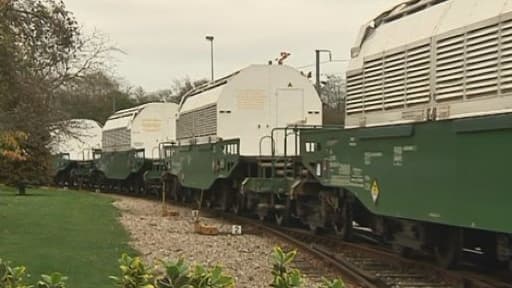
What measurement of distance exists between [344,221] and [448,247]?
4052 millimetres

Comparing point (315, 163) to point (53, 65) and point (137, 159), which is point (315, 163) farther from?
point (137, 159)

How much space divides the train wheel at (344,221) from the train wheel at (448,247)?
10.9ft

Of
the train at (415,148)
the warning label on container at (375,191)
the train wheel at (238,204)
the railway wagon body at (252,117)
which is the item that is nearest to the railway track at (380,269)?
the train at (415,148)

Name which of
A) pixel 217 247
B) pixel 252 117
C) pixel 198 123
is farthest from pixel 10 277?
pixel 198 123

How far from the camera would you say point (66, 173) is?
52625 mm

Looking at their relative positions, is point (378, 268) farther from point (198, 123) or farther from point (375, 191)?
point (198, 123)

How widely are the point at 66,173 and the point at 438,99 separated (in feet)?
143

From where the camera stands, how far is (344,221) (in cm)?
1597

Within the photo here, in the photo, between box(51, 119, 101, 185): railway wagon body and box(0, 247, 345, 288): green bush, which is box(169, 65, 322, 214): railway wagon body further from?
box(51, 119, 101, 185): railway wagon body

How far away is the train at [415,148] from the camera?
31.8 feet

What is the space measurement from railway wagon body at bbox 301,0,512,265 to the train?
0.06ft

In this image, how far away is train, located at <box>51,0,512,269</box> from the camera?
9.70 m

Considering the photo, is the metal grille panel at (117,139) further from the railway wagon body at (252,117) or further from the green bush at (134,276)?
the green bush at (134,276)

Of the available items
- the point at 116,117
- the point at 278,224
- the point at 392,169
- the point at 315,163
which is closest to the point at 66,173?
the point at 116,117
